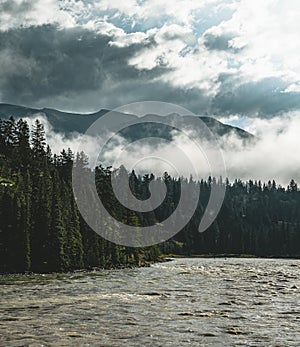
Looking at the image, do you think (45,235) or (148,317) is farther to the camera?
(45,235)

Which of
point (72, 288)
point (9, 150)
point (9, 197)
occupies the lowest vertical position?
point (72, 288)

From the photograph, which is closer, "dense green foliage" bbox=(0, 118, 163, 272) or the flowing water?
the flowing water

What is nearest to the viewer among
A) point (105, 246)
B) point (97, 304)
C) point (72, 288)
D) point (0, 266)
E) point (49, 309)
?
point (49, 309)

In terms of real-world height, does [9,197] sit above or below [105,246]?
above

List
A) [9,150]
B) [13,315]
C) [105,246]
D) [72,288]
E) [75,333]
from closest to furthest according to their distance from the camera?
1. [75,333]
2. [13,315]
3. [72,288]
4. [105,246]
5. [9,150]

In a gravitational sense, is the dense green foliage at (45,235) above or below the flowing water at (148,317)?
above

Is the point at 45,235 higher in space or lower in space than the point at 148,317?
higher

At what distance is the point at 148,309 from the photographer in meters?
40.3

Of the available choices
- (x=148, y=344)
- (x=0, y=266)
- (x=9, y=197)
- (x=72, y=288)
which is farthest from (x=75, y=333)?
(x=9, y=197)

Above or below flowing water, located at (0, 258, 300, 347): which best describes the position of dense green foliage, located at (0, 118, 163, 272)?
above

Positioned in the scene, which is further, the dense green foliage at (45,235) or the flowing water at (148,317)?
the dense green foliage at (45,235)

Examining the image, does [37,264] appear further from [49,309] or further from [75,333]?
[75,333]

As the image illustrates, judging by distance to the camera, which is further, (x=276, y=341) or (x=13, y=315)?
(x=13, y=315)

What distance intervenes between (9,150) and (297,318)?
455 ft
